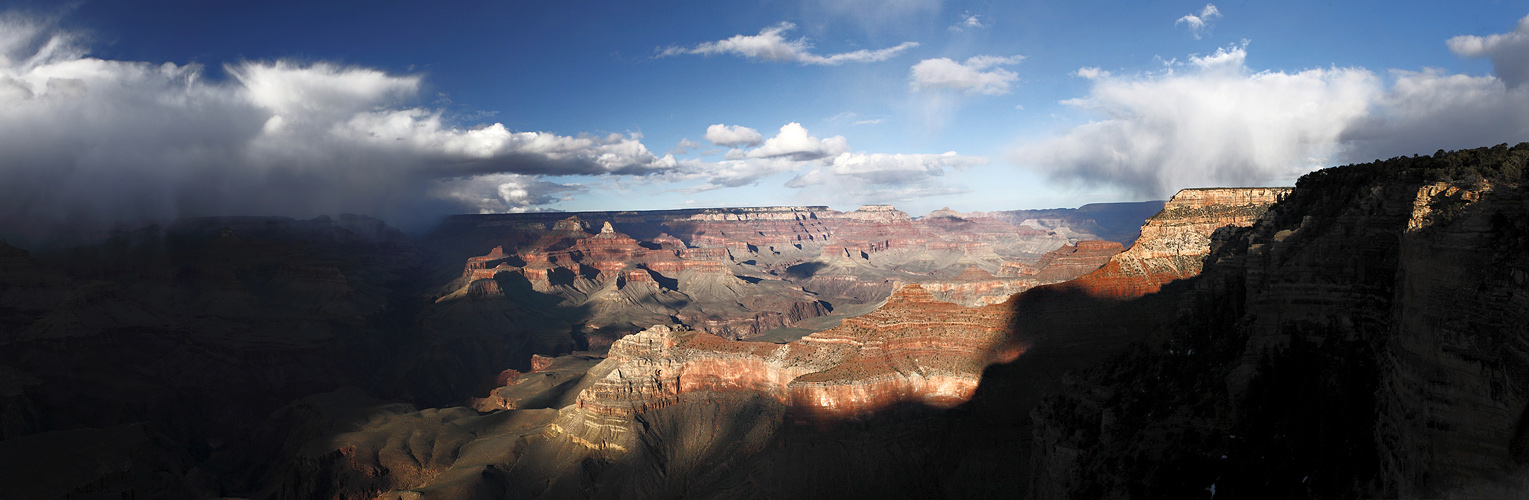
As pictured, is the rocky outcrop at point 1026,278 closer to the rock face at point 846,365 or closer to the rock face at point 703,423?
the rock face at point 846,365

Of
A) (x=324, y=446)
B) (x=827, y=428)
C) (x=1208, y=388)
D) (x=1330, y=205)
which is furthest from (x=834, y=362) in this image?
(x=324, y=446)

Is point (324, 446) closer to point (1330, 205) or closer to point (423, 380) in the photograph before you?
point (423, 380)

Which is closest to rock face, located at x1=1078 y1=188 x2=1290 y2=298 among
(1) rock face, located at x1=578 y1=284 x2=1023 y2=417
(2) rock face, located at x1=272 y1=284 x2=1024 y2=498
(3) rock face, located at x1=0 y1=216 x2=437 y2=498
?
(2) rock face, located at x1=272 y1=284 x2=1024 y2=498

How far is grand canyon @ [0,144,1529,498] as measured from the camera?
1620cm

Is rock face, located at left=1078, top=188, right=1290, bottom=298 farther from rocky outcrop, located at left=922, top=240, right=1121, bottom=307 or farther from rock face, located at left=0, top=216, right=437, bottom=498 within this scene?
rock face, located at left=0, top=216, right=437, bottom=498

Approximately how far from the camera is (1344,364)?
65.6ft

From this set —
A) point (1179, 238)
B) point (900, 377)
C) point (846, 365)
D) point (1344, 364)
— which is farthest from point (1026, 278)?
point (1344, 364)

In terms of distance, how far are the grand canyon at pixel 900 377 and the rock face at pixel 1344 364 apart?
0.26 ft

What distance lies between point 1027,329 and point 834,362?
14289 millimetres

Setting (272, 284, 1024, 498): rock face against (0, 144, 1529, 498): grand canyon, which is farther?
(272, 284, 1024, 498): rock face

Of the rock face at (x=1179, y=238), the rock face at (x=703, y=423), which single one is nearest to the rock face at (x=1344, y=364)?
the rock face at (x=703, y=423)

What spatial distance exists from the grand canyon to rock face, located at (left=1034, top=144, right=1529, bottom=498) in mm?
79

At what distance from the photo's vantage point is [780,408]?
185 ft

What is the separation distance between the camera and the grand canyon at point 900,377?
53.2ft
